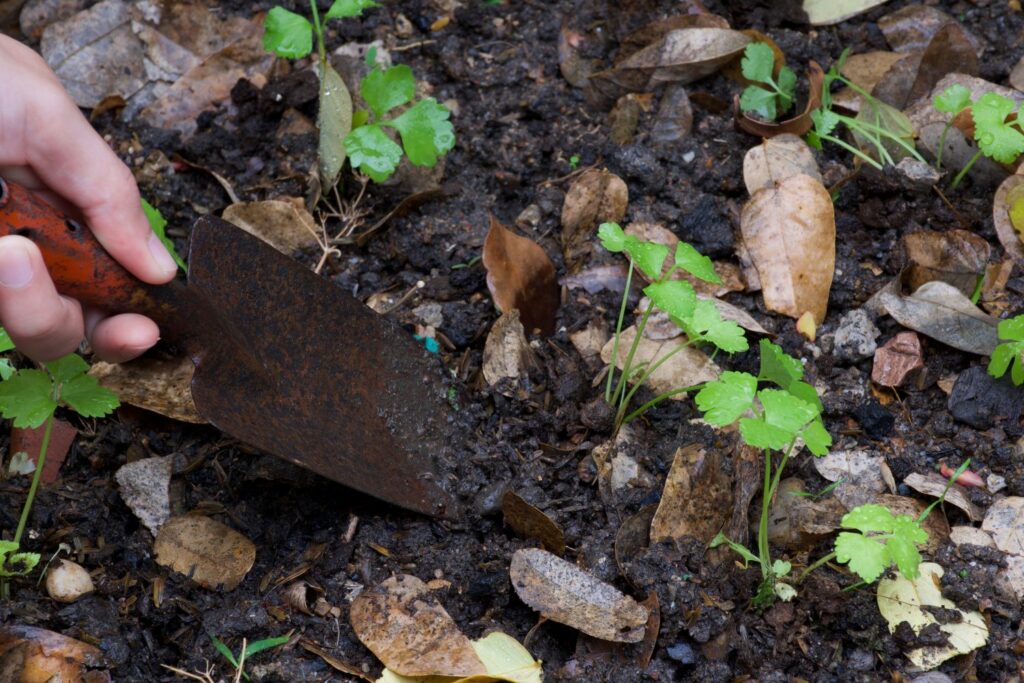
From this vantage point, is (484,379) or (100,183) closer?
(100,183)

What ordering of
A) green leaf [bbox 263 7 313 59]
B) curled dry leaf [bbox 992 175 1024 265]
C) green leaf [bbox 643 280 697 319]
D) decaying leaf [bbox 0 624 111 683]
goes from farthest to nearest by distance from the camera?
green leaf [bbox 263 7 313 59] < curled dry leaf [bbox 992 175 1024 265] < green leaf [bbox 643 280 697 319] < decaying leaf [bbox 0 624 111 683]

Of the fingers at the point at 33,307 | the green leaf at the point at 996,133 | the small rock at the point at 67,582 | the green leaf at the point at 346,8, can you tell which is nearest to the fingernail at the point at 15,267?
the fingers at the point at 33,307

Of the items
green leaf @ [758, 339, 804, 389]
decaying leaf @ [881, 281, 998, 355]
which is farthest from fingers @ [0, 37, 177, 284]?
decaying leaf @ [881, 281, 998, 355]

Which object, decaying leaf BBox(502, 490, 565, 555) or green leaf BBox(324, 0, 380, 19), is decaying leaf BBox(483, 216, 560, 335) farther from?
green leaf BBox(324, 0, 380, 19)

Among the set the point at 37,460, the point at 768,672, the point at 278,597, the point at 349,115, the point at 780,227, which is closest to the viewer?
the point at 768,672

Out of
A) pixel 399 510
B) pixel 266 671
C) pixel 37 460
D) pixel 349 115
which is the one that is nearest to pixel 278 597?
pixel 266 671

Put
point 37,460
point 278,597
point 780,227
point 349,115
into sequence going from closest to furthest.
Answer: point 278,597
point 37,460
point 780,227
point 349,115

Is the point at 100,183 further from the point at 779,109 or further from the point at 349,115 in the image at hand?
the point at 779,109

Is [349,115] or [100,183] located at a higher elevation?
[100,183]

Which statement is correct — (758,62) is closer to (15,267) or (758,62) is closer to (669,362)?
(669,362)
